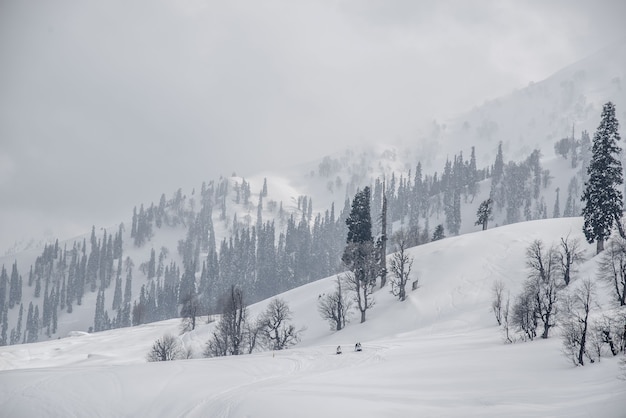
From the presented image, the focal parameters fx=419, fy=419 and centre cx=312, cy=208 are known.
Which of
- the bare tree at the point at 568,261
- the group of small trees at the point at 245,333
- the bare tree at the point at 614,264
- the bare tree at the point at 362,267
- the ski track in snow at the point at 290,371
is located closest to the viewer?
the ski track in snow at the point at 290,371

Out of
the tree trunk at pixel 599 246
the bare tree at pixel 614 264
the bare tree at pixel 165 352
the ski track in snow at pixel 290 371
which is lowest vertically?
the bare tree at pixel 165 352

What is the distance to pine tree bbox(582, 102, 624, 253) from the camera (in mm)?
49750

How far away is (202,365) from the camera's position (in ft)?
102

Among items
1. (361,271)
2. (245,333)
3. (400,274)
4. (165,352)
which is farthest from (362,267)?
(165,352)

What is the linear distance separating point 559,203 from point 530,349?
167 m

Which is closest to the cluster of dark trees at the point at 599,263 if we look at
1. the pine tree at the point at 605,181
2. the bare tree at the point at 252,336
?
the pine tree at the point at 605,181

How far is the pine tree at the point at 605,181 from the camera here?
49750 millimetres

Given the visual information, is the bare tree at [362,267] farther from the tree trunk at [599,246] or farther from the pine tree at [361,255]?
the tree trunk at [599,246]

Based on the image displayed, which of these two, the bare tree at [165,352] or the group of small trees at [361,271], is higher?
the group of small trees at [361,271]

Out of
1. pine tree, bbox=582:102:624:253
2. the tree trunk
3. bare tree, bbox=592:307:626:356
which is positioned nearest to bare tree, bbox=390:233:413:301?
the tree trunk

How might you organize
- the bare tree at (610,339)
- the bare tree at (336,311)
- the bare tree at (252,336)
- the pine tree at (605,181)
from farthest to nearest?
the bare tree at (336,311), the bare tree at (252,336), the pine tree at (605,181), the bare tree at (610,339)

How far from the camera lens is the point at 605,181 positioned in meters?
49.9

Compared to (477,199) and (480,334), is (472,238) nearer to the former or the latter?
(480,334)

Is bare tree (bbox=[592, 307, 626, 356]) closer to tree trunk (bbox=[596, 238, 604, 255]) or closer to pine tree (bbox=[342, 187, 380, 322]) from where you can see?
pine tree (bbox=[342, 187, 380, 322])
